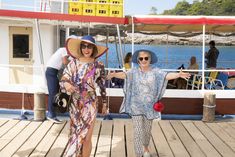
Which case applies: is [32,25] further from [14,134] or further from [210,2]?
[210,2]

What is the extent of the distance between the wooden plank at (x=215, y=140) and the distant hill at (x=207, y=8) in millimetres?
99763

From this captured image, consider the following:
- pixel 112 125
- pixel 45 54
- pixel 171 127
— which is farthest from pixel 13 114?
pixel 171 127

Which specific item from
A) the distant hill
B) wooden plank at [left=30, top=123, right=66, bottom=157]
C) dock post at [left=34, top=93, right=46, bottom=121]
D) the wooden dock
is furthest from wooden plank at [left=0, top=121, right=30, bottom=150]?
the distant hill

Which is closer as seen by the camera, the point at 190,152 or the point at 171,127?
the point at 190,152

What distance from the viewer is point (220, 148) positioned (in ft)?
20.9

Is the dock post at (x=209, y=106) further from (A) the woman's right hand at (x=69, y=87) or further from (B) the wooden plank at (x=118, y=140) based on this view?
(A) the woman's right hand at (x=69, y=87)

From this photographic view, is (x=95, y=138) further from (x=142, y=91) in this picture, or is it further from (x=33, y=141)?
(x=142, y=91)

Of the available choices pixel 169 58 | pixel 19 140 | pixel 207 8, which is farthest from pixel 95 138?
pixel 207 8

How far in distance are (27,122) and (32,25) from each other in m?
2.35

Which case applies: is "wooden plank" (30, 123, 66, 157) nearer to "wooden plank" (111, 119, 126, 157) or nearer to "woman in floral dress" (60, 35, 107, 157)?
"wooden plank" (111, 119, 126, 157)

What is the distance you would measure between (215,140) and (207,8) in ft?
357

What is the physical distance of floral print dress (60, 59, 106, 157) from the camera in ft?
15.2

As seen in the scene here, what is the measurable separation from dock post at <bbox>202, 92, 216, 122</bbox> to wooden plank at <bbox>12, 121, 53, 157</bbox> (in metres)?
3.14

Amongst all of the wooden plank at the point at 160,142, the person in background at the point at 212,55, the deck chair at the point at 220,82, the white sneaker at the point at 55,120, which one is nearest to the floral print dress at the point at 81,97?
the wooden plank at the point at 160,142
